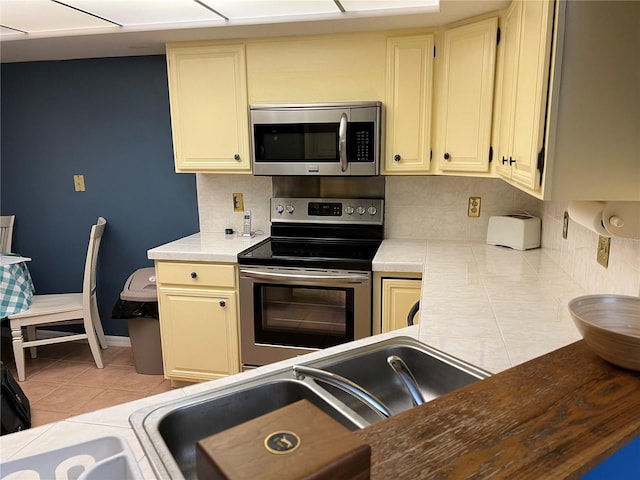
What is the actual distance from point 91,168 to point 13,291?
3.26 feet

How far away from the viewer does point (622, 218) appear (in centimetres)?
122

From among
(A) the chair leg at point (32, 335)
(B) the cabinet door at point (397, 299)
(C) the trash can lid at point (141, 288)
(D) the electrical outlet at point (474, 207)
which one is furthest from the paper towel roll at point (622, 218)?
(A) the chair leg at point (32, 335)

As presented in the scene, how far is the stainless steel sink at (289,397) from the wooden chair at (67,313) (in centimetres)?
248

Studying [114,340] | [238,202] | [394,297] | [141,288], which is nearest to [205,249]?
[238,202]

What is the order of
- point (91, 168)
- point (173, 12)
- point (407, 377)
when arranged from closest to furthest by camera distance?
point (407, 377) → point (173, 12) → point (91, 168)

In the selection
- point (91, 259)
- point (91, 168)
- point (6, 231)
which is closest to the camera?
point (91, 259)

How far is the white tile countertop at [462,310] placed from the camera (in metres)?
0.91

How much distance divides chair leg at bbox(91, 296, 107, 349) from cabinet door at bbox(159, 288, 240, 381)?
95cm

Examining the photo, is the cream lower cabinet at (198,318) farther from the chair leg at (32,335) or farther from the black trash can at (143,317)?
the chair leg at (32,335)

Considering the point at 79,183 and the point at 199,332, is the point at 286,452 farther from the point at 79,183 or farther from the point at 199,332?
the point at 79,183

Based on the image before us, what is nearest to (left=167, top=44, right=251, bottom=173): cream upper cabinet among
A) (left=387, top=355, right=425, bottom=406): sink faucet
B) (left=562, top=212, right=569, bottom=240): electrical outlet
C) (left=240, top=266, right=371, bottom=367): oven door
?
(left=240, top=266, right=371, bottom=367): oven door

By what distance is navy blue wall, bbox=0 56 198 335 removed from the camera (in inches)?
127

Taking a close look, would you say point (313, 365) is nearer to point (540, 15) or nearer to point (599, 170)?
point (599, 170)

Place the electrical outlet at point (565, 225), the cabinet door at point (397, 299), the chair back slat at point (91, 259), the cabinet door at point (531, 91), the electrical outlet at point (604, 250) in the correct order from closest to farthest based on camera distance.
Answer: the cabinet door at point (531, 91), the electrical outlet at point (604, 250), the electrical outlet at point (565, 225), the cabinet door at point (397, 299), the chair back slat at point (91, 259)
